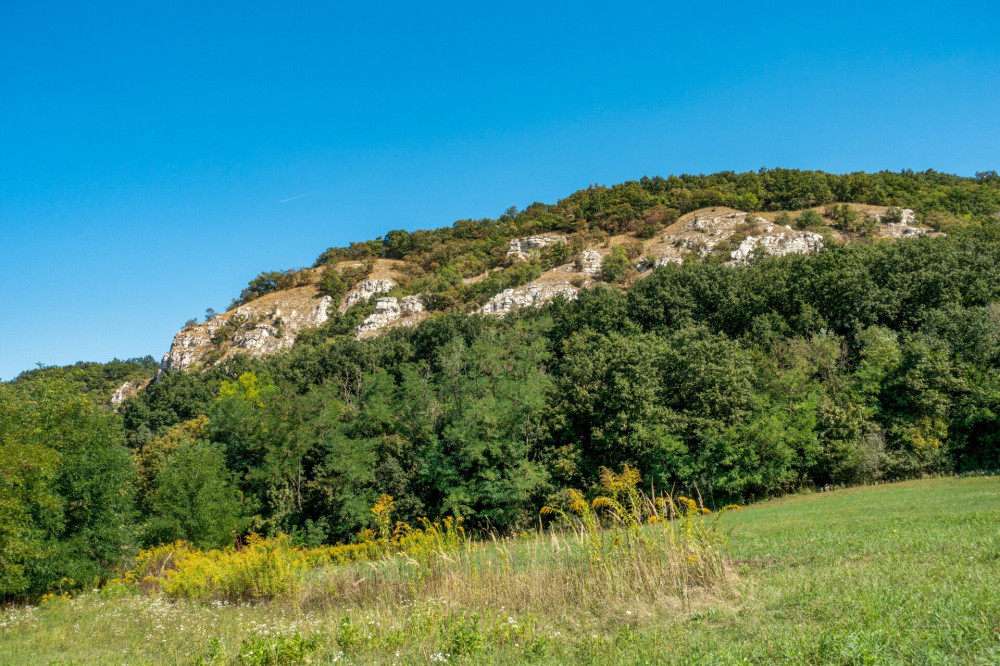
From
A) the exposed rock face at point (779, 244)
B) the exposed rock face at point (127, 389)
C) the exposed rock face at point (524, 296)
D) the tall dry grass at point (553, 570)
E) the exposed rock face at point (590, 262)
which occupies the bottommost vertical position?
the tall dry grass at point (553, 570)

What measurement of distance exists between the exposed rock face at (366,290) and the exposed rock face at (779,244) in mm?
63716

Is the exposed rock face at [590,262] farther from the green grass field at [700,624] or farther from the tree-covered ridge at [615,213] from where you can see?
the green grass field at [700,624]

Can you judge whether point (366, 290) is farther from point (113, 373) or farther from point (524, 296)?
point (113, 373)

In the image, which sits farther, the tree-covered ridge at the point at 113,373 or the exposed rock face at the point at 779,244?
the tree-covered ridge at the point at 113,373

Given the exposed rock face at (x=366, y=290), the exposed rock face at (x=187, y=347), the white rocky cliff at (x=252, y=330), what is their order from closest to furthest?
the white rocky cliff at (x=252, y=330) < the exposed rock face at (x=187, y=347) < the exposed rock face at (x=366, y=290)

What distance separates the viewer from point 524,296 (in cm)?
8531

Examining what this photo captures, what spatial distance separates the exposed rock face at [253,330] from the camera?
95688mm

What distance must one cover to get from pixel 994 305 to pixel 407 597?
149 ft


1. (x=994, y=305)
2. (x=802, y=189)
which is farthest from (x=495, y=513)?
(x=802, y=189)

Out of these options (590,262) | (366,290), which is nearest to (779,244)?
(590,262)

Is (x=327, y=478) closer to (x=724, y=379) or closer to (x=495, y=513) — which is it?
(x=495, y=513)

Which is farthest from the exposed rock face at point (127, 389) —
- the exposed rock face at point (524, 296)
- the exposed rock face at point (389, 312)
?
the exposed rock face at point (524, 296)

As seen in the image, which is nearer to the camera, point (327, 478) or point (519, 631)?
point (519, 631)

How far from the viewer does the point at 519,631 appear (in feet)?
23.9
